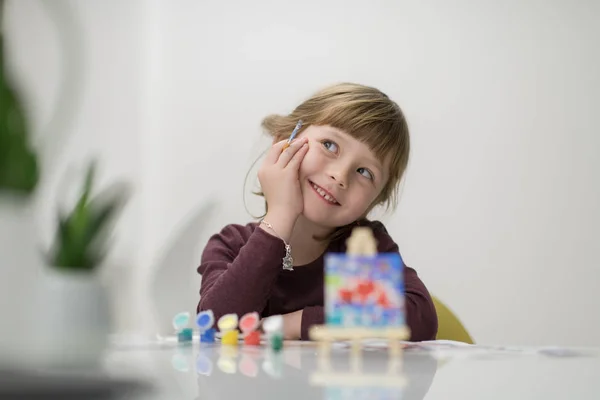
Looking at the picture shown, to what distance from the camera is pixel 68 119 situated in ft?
0.61

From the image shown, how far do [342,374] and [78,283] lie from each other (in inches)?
9.5

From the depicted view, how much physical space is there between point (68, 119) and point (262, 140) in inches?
68.8

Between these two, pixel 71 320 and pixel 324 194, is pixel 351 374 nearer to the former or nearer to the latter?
pixel 71 320

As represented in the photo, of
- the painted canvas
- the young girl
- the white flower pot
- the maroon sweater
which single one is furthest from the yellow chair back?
the white flower pot

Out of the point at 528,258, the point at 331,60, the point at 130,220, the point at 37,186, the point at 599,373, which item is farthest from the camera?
the point at 331,60

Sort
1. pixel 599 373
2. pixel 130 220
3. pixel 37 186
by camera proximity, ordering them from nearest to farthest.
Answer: pixel 37 186 → pixel 599 373 → pixel 130 220

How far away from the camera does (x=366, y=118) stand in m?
1.00

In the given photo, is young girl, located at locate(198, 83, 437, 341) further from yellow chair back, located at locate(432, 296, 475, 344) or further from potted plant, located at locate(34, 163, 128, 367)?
potted plant, located at locate(34, 163, 128, 367)

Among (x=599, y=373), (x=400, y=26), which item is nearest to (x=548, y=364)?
(x=599, y=373)

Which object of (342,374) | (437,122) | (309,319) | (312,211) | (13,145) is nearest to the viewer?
(13,145)

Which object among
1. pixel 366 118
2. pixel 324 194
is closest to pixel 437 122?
pixel 366 118

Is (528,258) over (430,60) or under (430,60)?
under

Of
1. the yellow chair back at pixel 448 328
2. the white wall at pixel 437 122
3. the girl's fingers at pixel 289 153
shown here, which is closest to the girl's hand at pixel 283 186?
the girl's fingers at pixel 289 153

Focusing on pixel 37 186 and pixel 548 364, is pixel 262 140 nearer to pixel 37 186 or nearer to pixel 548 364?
pixel 548 364
